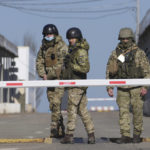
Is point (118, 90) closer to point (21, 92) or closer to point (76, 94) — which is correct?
point (76, 94)

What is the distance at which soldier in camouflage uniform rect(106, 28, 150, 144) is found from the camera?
30.4 feet

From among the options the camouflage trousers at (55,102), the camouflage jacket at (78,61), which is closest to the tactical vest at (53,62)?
the camouflage trousers at (55,102)

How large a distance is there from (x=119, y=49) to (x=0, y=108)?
29.5 metres

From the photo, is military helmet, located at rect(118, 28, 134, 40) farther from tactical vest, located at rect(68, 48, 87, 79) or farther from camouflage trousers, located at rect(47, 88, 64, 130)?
camouflage trousers, located at rect(47, 88, 64, 130)

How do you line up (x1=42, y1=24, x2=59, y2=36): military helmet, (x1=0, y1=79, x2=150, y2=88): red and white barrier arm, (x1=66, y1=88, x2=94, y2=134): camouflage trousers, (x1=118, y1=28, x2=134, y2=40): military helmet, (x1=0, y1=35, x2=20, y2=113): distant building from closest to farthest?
(x1=0, y1=79, x2=150, y2=88): red and white barrier arm < (x1=66, y1=88, x2=94, y2=134): camouflage trousers < (x1=118, y1=28, x2=134, y2=40): military helmet < (x1=42, y1=24, x2=59, y2=36): military helmet < (x1=0, y1=35, x2=20, y2=113): distant building

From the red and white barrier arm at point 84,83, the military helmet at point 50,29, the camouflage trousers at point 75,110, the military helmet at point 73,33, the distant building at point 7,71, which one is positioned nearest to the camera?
the red and white barrier arm at point 84,83

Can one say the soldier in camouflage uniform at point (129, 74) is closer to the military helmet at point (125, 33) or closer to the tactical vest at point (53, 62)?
the military helmet at point (125, 33)

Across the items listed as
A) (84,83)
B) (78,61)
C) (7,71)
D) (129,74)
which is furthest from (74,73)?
(7,71)

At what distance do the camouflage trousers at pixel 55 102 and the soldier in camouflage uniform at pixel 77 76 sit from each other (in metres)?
0.69

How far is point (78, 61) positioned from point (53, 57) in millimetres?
917

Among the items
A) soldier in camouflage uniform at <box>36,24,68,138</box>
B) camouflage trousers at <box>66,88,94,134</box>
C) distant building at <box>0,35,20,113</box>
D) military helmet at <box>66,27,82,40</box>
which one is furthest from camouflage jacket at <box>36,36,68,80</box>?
distant building at <box>0,35,20,113</box>

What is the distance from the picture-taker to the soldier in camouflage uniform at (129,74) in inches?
365

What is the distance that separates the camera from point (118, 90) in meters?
9.43

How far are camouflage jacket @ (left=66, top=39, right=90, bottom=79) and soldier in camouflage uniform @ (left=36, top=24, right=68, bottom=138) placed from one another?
1.84ft
